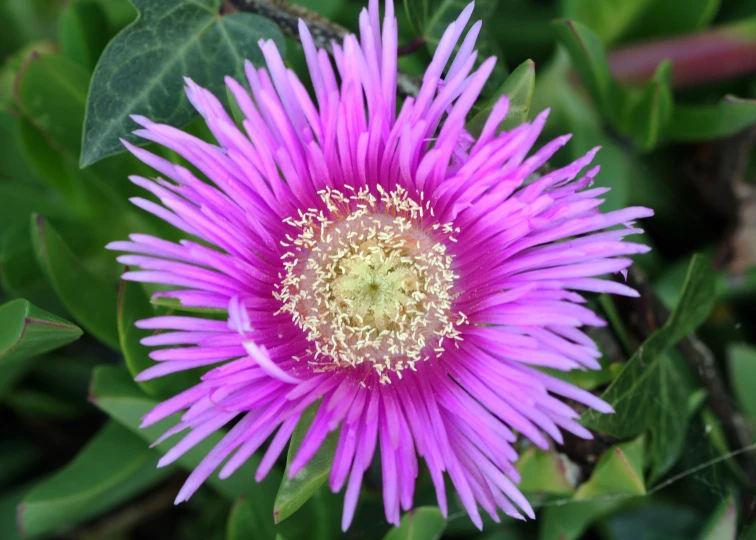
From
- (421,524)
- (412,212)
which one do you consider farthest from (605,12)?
(421,524)

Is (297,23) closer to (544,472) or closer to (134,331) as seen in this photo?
(134,331)

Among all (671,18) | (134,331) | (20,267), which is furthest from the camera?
(671,18)

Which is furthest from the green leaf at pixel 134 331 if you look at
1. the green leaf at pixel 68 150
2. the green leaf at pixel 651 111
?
the green leaf at pixel 651 111

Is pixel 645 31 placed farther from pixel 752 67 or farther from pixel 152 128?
pixel 152 128

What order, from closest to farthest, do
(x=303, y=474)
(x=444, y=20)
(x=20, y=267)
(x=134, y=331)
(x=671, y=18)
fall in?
1. (x=303, y=474)
2. (x=134, y=331)
3. (x=444, y=20)
4. (x=20, y=267)
5. (x=671, y=18)

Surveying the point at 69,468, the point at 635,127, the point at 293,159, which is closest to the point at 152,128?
the point at 293,159

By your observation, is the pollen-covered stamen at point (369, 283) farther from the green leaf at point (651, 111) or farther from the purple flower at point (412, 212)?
the green leaf at point (651, 111)

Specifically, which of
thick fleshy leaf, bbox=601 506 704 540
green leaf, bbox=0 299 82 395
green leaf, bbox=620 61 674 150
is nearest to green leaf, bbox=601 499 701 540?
thick fleshy leaf, bbox=601 506 704 540

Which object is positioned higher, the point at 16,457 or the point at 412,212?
the point at 412,212
